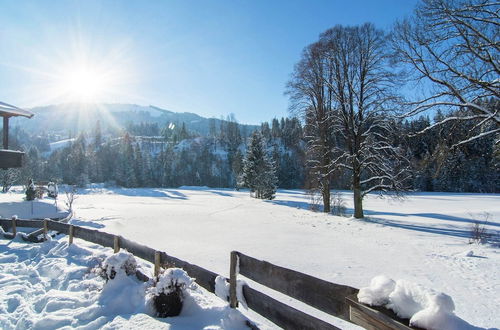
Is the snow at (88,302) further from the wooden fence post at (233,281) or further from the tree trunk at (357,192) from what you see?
the tree trunk at (357,192)

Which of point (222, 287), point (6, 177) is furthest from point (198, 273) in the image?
point (6, 177)

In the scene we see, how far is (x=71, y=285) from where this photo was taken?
5.76m

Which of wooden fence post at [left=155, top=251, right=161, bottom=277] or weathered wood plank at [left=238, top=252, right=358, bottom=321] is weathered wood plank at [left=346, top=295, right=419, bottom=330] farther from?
wooden fence post at [left=155, top=251, right=161, bottom=277]

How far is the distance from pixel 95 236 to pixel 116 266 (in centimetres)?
316

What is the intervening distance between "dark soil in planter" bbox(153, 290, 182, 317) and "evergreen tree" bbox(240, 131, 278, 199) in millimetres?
34483

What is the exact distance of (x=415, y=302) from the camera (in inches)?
87.0

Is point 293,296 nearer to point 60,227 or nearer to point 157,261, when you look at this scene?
point 157,261

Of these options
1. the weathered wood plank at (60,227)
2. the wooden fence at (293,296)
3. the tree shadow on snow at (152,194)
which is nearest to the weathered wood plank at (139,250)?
the wooden fence at (293,296)

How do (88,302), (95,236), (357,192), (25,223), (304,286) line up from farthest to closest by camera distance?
(357,192)
(25,223)
(95,236)
(88,302)
(304,286)

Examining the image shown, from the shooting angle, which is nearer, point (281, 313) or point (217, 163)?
point (281, 313)

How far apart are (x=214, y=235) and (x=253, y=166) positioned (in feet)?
98.2

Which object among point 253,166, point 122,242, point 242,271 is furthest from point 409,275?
point 253,166

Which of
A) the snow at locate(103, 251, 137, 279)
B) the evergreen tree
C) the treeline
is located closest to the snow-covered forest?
the treeline

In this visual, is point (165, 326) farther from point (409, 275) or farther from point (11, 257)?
point (11, 257)
